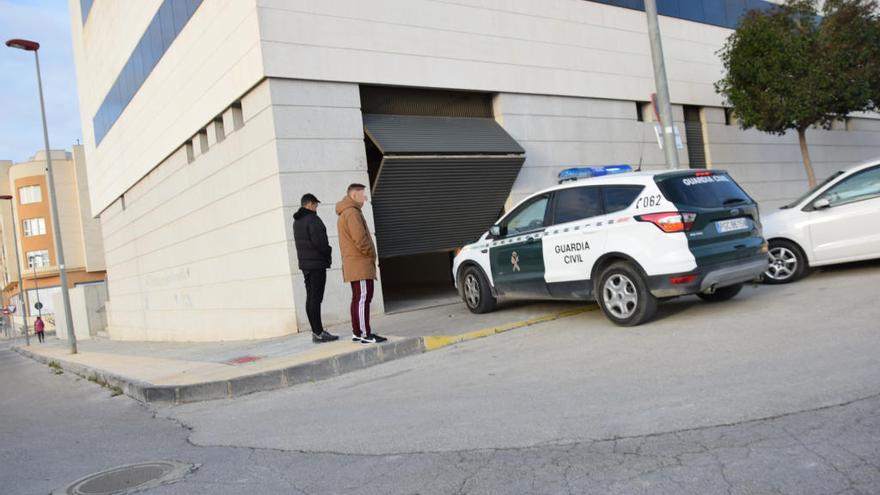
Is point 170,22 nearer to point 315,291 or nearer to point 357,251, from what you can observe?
point 315,291

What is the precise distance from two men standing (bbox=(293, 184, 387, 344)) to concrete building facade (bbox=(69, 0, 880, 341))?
2.77 m

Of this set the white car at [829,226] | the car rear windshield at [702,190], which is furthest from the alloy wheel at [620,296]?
the white car at [829,226]

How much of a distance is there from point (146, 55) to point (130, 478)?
54.1 feet

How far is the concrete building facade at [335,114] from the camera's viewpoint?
37.3 ft

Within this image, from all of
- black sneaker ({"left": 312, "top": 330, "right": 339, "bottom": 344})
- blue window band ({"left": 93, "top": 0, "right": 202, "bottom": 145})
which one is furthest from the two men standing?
blue window band ({"left": 93, "top": 0, "right": 202, "bottom": 145})

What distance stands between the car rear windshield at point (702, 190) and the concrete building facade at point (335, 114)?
5.59m

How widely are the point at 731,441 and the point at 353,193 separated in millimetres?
5175

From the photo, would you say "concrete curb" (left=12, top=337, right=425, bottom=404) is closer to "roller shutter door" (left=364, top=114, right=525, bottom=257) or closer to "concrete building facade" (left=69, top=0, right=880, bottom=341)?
"concrete building facade" (left=69, top=0, right=880, bottom=341)

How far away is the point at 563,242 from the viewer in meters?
8.02

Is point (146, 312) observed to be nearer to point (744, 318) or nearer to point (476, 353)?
point (476, 353)

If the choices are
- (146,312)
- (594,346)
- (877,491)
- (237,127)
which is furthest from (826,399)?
(146,312)

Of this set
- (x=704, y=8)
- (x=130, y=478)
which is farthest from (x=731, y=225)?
(x=704, y=8)

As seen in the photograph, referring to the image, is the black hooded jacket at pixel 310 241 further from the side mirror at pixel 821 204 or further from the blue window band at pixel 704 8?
the blue window band at pixel 704 8

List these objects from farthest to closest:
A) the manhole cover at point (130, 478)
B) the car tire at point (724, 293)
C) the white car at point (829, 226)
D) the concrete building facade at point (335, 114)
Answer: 1. the concrete building facade at point (335, 114)
2. the white car at point (829, 226)
3. the car tire at point (724, 293)
4. the manhole cover at point (130, 478)
